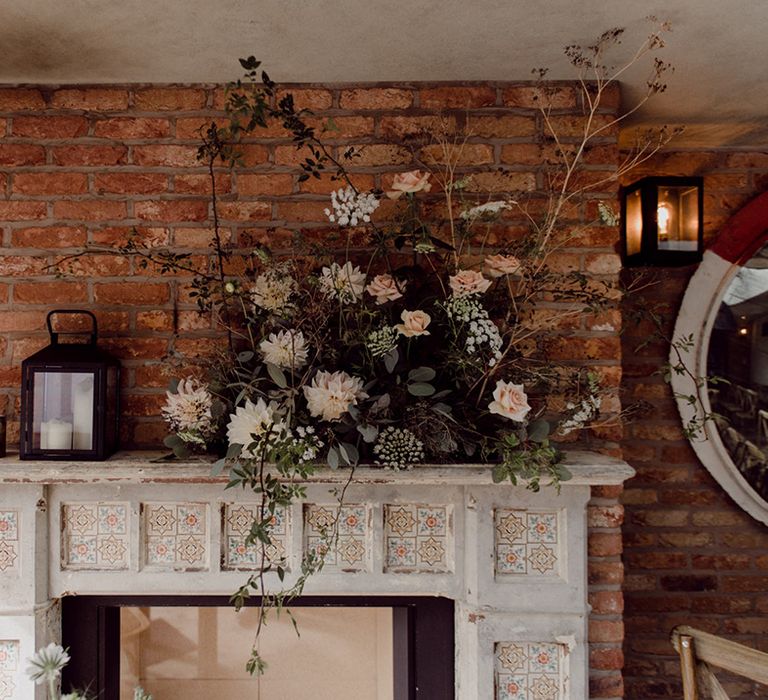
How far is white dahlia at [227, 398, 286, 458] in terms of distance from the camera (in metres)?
1.44

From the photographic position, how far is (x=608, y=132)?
5.80 ft

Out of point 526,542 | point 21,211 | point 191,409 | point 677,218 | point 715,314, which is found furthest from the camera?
point 715,314

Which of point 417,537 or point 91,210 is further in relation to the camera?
point 91,210

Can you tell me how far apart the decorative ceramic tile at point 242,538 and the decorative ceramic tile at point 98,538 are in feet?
0.92

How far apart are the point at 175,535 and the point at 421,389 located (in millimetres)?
824

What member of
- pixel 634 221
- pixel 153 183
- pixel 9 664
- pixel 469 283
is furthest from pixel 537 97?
pixel 9 664

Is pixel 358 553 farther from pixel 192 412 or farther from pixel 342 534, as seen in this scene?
pixel 192 412

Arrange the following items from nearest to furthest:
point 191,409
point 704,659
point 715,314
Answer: point 704,659
point 191,409
point 715,314

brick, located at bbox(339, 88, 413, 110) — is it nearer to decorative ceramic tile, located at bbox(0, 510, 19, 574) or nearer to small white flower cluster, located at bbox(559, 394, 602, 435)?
small white flower cluster, located at bbox(559, 394, 602, 435)

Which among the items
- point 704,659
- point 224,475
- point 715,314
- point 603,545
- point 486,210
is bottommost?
point 704,659

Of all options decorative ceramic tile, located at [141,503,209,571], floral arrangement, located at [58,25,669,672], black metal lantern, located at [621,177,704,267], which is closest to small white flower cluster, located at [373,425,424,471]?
floral arrangement, located at [58,25,669,672]

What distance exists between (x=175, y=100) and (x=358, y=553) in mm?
1438

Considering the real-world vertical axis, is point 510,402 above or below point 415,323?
below

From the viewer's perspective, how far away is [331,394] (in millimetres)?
1456
